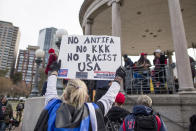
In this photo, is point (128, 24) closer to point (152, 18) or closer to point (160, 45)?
point (152, 18)

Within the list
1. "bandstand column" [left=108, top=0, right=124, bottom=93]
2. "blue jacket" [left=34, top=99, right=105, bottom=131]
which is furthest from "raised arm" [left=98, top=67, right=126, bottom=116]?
"bandstand column" [left=108, top=0, right=124, bottom=93]

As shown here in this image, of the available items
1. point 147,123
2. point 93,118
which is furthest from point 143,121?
point 93,118

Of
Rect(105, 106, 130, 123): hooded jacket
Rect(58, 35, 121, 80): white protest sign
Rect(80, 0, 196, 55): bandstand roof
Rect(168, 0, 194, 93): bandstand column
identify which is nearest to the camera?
Rect(105, 106, 130, 123): hooded jacket

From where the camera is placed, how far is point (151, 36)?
15.0 meters

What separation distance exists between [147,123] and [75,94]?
145 centimetres

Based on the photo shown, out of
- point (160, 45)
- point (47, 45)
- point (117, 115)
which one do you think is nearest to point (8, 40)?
point (47, 45)

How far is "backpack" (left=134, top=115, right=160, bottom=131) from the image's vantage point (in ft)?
7.50

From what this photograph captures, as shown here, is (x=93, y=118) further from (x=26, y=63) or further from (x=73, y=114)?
(x=26, y=63)

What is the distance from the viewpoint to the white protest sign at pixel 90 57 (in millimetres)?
3189

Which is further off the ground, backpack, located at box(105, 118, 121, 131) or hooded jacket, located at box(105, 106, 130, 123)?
hooded jacket, located at box(105, 106, 130, 123)

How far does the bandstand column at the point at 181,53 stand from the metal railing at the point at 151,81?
93cm

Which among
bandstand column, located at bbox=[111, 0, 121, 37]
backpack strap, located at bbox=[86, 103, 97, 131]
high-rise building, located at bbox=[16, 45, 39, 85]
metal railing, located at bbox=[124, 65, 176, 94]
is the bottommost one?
backpack strap, located at bbox=[86, 103, 97, 131]

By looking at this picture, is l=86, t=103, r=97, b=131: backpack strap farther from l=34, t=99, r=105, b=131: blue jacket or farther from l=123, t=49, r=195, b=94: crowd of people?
l=123, t=49, r=195, b=94: crowd of people

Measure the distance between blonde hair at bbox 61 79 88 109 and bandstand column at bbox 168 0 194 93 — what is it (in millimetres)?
4971
